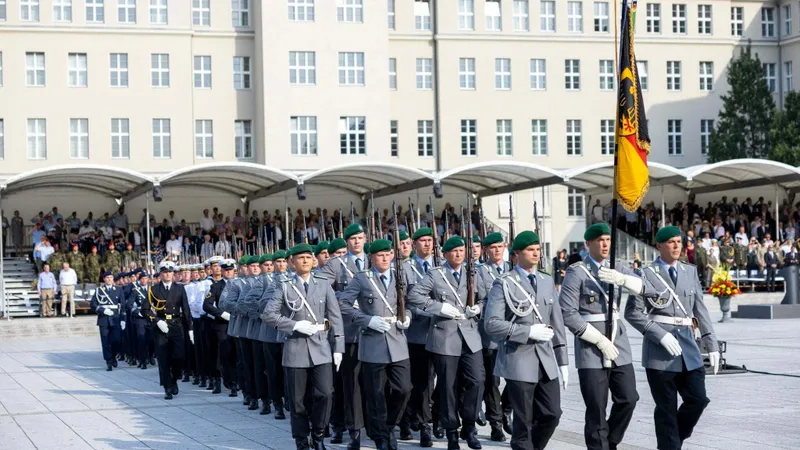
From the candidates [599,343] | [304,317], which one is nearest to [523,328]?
[599,343]

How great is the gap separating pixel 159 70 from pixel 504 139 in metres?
15.6

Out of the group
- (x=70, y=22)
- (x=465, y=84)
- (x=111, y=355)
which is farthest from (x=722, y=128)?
(x=111, y=355)

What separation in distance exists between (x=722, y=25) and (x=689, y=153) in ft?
20.7

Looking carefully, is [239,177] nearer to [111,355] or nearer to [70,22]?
[70,22]

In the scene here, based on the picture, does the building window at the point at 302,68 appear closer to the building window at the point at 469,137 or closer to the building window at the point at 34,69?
the building window at the point at 469,137

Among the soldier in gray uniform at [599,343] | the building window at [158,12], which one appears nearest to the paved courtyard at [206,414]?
the soldier in gray uniform at [599,343]

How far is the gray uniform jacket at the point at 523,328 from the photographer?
33.4 feet

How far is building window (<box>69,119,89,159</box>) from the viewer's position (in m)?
49.2

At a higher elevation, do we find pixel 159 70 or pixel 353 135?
pixel 159 70

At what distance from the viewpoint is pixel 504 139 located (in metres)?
55.0

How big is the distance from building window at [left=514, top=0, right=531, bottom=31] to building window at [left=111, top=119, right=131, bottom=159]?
712 inches

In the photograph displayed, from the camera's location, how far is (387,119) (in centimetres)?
5175

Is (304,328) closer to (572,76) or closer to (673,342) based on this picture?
(673,342)

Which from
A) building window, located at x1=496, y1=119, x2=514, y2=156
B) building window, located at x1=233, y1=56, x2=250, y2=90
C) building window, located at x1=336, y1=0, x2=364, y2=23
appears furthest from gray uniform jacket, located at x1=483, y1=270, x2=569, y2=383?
building window, located at x1=496, y1=119, x2=514, y2=156
